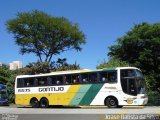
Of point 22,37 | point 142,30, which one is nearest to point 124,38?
point 142,30

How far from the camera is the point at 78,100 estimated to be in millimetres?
33312

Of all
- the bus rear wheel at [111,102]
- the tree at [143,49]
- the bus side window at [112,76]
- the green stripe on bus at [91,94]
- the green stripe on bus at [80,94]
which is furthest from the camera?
the tree at [143,49]

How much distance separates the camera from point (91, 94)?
32.3 meters

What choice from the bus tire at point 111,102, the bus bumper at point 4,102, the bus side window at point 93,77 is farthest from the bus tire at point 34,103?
the bus bumper at point 4,102

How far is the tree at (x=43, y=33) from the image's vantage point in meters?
62.5

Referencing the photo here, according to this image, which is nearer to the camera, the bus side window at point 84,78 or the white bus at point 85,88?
the white bus at point 85,88

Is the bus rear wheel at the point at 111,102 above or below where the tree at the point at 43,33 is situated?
below

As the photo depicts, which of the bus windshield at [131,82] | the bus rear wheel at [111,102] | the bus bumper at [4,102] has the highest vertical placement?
the bus windshield at [131,82]

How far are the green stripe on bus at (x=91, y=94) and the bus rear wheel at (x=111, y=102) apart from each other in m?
1.09

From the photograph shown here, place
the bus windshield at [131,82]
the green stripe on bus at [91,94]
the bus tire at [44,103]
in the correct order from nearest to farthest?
the bus windshield at [131,82]
the green stripe on bus at [91,94]
the bus tire at [44,103]

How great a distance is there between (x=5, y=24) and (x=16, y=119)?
45297 mm

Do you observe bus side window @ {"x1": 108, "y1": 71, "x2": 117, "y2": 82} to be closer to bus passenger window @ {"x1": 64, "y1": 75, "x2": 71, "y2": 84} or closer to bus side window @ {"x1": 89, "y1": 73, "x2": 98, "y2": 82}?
bus side window @ {"x1": 89, "y1": 73, "x2": 98, "y2": 82}

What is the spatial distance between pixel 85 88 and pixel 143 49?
18.2 meters

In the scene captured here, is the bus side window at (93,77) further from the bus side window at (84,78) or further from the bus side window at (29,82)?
the bus side window at (29,82)
